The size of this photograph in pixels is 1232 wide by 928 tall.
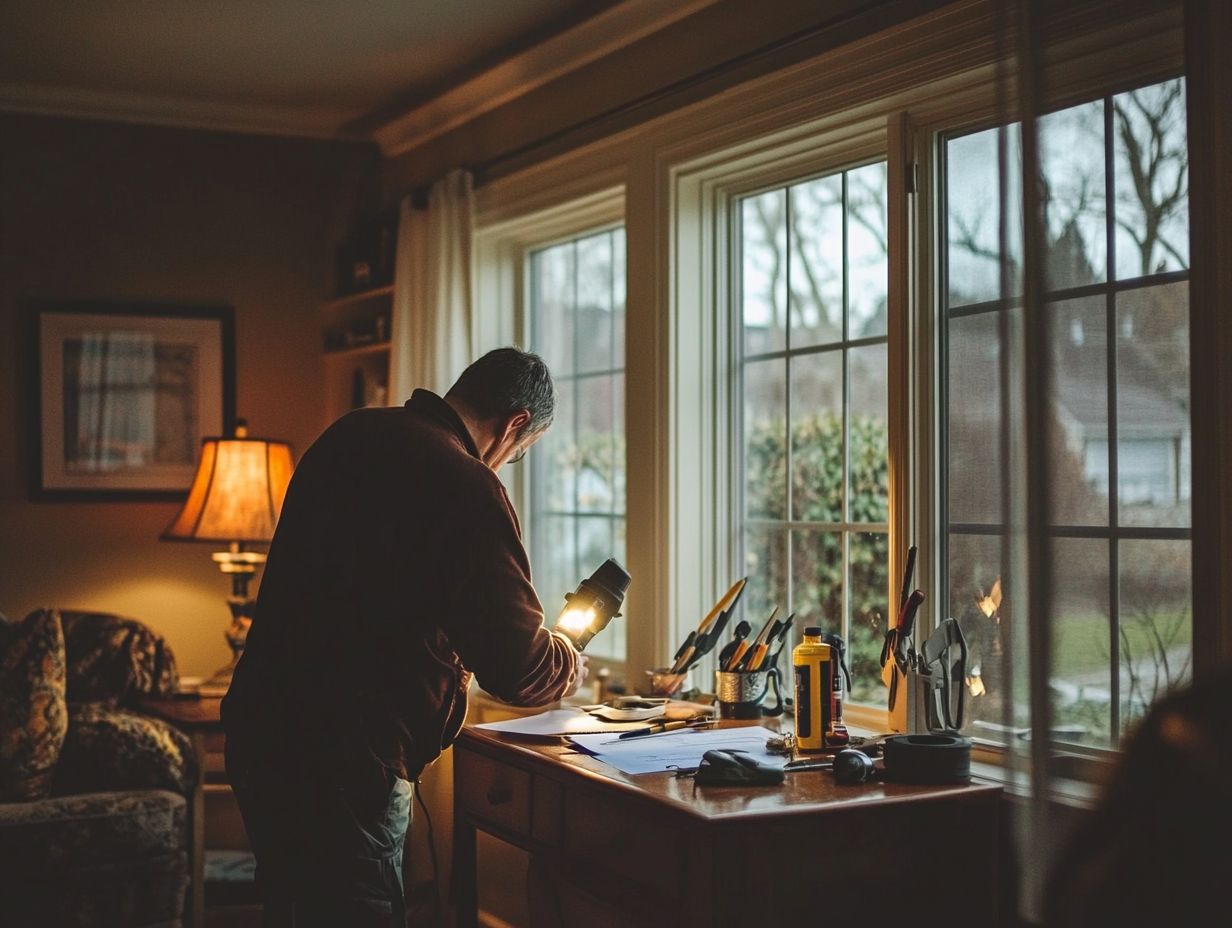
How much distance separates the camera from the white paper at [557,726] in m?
2.49

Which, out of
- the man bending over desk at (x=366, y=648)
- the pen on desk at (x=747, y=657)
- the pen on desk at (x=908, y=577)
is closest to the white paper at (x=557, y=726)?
the pen on desk at (x=747, y=657)

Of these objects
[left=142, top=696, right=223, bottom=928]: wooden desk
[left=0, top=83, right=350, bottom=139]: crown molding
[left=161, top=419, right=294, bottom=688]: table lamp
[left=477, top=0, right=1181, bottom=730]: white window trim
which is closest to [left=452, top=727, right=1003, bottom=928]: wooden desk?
[left=477, top=0, right=1181, bottom=730]: white window trim

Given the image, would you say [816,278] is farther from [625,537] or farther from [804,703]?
[804,703]

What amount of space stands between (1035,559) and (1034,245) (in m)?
0.50

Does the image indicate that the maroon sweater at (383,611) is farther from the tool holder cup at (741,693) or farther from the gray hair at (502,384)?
the tool holder cup at (741,693)

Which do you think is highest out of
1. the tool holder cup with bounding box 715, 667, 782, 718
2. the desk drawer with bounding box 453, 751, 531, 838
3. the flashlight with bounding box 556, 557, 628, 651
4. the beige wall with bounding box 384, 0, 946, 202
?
the beige wall with bounding box 384, 0, 946, 202

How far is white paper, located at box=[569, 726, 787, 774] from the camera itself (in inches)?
86.6

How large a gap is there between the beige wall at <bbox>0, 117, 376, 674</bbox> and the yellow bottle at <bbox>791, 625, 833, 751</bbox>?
120 inches

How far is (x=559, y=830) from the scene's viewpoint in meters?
2.28

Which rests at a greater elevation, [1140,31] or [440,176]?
[440,176]

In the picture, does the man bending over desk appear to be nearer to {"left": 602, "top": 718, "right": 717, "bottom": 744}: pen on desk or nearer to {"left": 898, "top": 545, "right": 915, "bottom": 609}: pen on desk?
{"left": 602, "top": 718, "right": 717, "bottom": 744}: pen on desk

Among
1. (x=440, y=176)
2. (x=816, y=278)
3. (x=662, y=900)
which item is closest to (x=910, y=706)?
(x=662, y=900)

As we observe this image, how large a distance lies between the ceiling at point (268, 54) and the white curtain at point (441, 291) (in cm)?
34

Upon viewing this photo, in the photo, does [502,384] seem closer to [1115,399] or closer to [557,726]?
[557,726]
